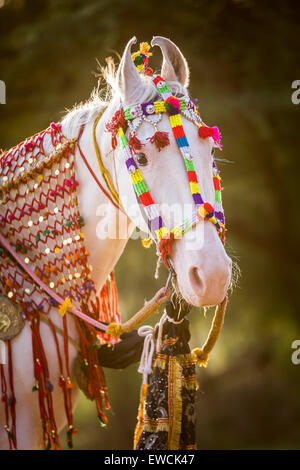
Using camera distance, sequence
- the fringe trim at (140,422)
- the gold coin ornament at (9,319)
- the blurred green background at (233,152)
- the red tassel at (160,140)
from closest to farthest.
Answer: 1. the red tassel at (160,140)
2. the gold coin ornament at (9,319)
3. the fringe trim at (140,422)
4. the blurred green background at (233,152)

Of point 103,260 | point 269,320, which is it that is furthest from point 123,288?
point 103,260

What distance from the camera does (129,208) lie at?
4.63ft

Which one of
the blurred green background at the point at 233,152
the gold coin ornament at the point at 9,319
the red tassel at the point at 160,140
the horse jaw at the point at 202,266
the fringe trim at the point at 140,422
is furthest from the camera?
the blurred green background at the point at 233,152

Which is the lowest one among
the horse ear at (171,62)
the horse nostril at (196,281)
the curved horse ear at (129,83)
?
the horse nostril at (196,281)

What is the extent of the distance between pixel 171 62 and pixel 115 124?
316 millimetres

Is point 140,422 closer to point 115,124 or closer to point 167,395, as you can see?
point 167,395

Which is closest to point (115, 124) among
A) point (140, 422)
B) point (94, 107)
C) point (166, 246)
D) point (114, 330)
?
point (94, 107)

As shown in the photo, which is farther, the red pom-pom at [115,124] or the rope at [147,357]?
the rope at [147,357]

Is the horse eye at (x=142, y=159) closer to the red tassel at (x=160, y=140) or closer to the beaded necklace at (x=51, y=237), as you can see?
the red tassel at (x=160, y=140)

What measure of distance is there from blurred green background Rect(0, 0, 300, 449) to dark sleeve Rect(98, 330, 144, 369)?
1.95 metres

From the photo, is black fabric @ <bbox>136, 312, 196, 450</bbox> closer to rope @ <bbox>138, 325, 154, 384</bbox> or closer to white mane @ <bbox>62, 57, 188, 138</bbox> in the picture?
rope @ <bbox>138, 325, 154, 384</bbox>

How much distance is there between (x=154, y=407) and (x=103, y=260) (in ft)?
1.67

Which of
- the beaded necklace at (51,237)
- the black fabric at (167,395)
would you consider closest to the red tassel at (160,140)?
the beaded necklace at (51,237)

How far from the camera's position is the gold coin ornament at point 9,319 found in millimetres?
1424
